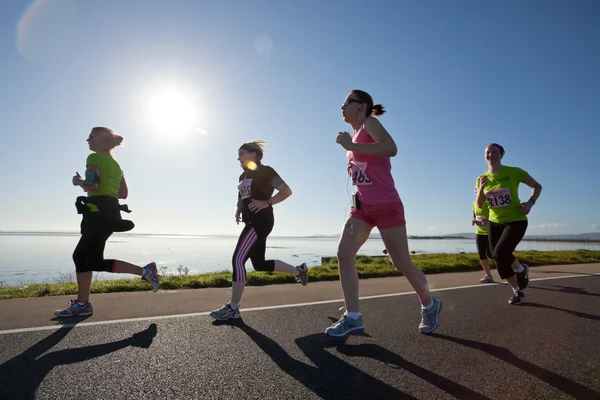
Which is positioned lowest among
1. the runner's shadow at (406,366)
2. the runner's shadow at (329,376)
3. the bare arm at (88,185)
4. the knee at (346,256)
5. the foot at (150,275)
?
the runner's shadow at (406,366)

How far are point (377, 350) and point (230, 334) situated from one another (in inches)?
48.4

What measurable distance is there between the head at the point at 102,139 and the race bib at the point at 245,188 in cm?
160

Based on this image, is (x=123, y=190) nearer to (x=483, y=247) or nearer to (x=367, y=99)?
(x=367, y=99)

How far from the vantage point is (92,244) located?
372cm

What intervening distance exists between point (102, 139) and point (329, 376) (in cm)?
A: 365

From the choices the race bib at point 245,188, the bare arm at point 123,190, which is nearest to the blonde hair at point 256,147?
the race bib at point 245,188

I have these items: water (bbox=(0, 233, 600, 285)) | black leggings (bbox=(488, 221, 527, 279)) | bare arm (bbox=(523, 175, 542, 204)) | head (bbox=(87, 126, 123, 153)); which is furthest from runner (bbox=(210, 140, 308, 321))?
water (bbox=(0, 233, 600, 285))

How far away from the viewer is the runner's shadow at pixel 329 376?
181 centimetres

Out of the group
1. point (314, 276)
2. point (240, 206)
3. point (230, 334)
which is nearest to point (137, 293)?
point (240, 206)

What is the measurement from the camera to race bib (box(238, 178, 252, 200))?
411cm

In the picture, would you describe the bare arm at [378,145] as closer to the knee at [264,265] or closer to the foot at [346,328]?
the foot at [346,328]

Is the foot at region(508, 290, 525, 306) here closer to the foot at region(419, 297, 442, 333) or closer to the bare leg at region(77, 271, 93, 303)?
the foot at region(419, 297, 442, 333)

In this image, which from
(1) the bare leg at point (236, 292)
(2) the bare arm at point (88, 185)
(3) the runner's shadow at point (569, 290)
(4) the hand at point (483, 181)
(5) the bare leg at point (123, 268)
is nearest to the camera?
(1) the bare leg at point (236, 292)

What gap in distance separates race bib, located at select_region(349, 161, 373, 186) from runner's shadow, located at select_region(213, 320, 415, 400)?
141cm
